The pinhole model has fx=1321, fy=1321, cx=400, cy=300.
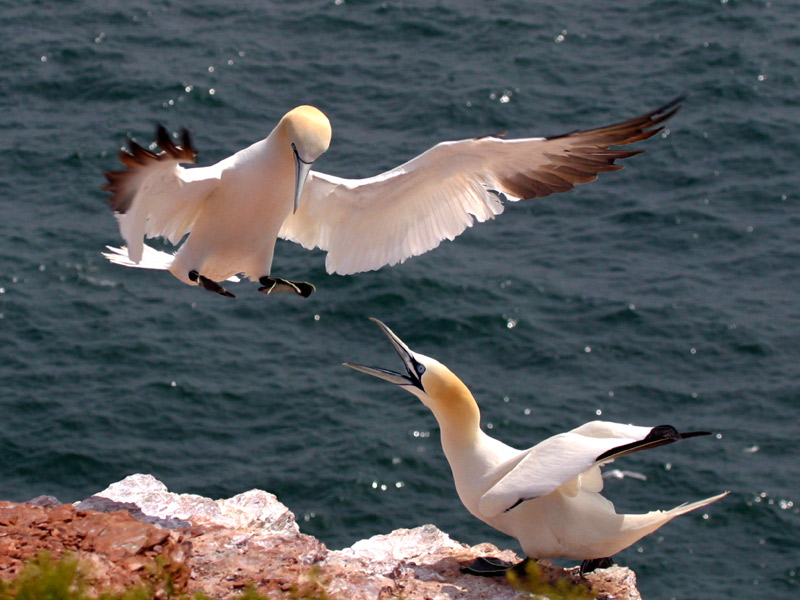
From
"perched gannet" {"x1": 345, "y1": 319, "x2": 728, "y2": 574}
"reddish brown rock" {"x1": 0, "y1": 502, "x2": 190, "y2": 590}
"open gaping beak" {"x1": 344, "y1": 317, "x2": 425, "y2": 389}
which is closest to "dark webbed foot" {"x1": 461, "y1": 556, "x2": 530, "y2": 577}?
"perched gannet" {"x1": 345, "y1": 319, "x2": 728, "y2": 574}

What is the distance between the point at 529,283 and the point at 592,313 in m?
1.00

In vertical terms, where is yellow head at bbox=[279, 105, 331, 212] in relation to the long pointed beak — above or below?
above

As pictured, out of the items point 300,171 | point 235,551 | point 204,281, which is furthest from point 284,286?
point 235,551

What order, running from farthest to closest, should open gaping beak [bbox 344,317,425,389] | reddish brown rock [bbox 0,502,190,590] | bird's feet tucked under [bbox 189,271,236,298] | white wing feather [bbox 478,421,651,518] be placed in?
bird's feet tucked under [bbox 189,271,236,298] < open gaping beak [bbox 344,317,425,389] < white wing feather [bbox 478,421,651,518] < reddish brown rock [bbox 0,502,190,590]

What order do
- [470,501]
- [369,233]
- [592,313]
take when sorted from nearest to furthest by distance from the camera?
[470,501]
[369,233]
[592,313]

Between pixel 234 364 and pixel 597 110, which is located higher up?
pixel 597 110

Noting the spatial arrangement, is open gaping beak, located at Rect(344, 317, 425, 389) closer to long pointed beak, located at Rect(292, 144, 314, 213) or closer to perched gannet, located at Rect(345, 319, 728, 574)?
perched gannet, located at Rect(345, 319, 728, 574)

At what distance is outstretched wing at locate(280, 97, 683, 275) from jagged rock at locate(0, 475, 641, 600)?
210 cm

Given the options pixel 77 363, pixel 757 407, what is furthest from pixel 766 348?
pixel 77 363

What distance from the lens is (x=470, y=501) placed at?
730 centimetres

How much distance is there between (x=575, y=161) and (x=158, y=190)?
2467mm

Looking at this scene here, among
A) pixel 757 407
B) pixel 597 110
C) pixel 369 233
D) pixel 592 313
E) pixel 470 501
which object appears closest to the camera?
pixel 470 501

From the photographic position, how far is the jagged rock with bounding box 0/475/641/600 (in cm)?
593

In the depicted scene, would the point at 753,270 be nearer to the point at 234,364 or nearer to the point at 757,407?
the point at 757,407
